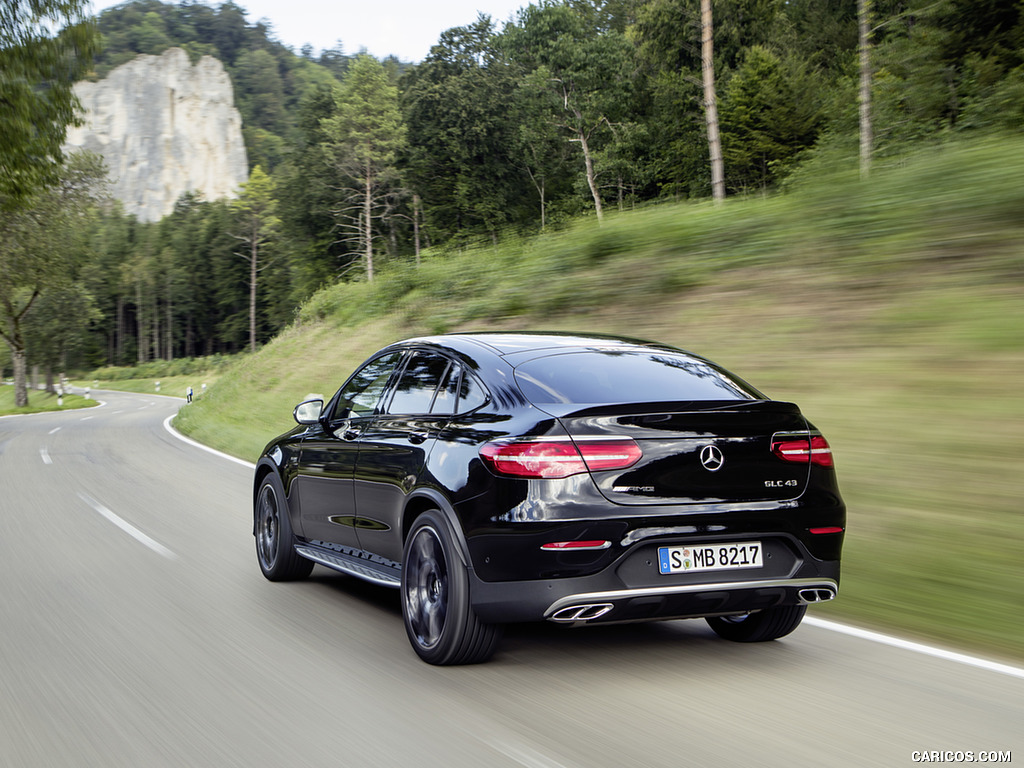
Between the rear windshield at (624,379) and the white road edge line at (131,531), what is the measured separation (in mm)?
4439

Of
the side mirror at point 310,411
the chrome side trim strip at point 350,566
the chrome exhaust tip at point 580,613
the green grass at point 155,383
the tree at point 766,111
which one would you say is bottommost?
the green grass at point 155,383

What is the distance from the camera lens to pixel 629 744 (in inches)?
145

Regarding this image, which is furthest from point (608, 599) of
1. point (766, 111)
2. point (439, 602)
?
point (766, 111)

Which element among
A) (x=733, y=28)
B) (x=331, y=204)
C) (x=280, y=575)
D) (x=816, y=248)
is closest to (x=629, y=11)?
(x=733, y=28)

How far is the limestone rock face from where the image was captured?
132m

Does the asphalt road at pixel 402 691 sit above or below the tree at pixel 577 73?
below

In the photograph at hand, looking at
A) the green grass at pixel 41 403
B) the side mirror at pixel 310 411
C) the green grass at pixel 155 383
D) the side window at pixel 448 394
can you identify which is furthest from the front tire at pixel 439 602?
the green grass at pixel 155 383

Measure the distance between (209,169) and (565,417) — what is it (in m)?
138

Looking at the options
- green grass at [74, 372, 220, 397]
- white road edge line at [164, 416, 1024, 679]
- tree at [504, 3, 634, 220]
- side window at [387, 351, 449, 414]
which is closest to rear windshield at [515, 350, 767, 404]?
side window at [387, 351, 449, 414]

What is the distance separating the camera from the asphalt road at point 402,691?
3658 mm

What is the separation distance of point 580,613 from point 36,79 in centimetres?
2231

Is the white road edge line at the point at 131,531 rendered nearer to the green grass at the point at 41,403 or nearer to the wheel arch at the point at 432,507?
the wheel arch at the point at 432,507

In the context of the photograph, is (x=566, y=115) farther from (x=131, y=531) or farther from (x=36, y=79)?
(x=131, y=531)

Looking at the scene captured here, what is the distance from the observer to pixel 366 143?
190ft
